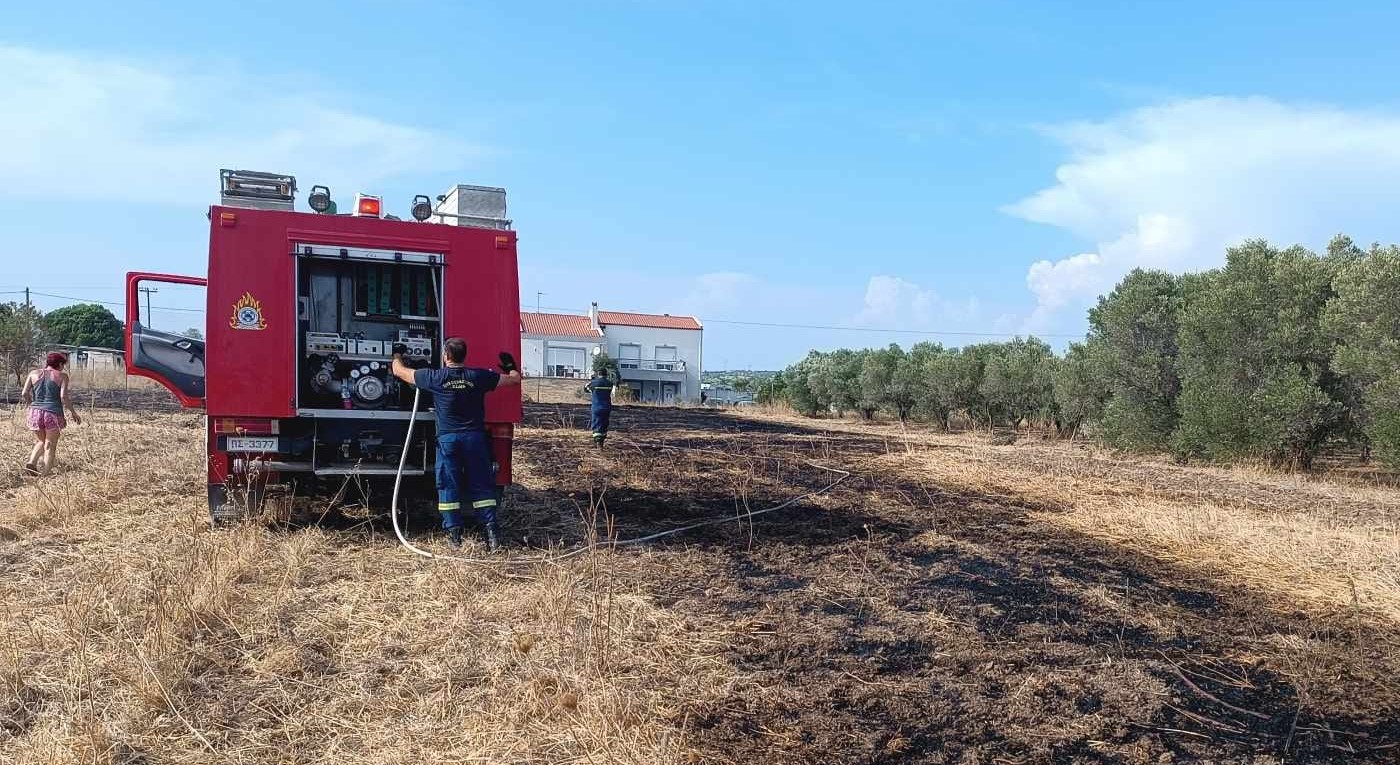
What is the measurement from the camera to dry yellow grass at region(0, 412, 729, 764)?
396 centimetres

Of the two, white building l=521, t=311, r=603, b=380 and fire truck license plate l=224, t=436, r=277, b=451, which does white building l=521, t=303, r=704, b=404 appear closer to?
white building l=521, t=311, r=603, b=380

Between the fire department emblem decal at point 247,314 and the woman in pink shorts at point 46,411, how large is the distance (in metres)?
5.09

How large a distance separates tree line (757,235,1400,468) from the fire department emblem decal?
1411cm

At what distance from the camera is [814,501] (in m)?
11.5

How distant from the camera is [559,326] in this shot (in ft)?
254

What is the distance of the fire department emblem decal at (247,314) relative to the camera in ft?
25.9

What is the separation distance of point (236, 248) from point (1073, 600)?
661 centimetres

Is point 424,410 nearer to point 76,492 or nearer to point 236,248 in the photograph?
point 236,248

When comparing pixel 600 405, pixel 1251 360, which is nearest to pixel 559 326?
pixel 600 405

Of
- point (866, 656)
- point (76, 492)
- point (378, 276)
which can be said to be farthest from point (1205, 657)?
point (76, 492)

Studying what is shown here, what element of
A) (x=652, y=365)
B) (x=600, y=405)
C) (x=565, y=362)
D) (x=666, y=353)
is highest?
(x=666, y=353)

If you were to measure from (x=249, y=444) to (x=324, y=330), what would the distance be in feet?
4.20

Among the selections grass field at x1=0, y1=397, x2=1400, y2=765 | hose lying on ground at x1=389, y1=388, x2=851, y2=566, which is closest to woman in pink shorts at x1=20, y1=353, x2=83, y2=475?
grass field at x1=0, y1=397, x2=1400, y2=765

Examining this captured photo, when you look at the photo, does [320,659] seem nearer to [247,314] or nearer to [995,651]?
[995,651]
